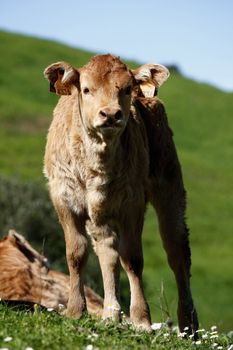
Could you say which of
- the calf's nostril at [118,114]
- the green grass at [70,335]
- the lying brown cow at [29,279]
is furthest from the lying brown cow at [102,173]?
the lying brown cow at [29,279]

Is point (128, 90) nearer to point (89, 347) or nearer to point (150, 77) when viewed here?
point (150, 77)

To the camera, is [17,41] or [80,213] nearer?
[80,213]

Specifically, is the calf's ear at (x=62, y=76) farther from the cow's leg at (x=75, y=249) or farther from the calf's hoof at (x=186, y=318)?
the calf's hoof at (x=186, y=318)

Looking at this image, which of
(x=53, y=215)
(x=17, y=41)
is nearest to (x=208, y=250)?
(x=53, y=215)

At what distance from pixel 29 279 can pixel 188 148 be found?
74308mm

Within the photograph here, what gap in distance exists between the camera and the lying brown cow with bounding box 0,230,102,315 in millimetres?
13844

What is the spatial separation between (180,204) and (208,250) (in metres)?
49.4

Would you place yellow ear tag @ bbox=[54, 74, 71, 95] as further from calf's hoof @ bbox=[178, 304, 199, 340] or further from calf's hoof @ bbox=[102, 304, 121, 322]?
calf's hoof @ bbox=[178, 304, 199, 340]

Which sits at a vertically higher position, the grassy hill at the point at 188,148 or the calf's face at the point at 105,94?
the grassy hill at the point at 188,148

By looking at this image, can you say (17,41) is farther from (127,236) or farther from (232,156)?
(127,236)

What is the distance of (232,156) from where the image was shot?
87.3 metres

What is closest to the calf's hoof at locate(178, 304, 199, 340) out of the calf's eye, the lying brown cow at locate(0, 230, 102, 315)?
the lying brown cow at locate(0, 230, 102, 315)

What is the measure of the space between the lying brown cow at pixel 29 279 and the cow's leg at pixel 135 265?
290 cm

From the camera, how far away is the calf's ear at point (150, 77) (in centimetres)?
1099
